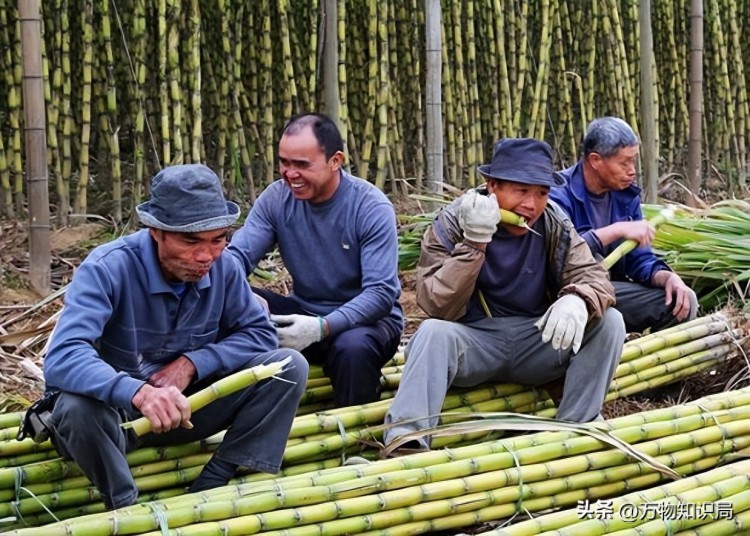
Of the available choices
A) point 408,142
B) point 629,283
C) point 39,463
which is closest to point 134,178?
point 408,142

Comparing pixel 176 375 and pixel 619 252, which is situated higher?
pixel 619 252

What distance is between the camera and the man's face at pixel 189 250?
9.67ft

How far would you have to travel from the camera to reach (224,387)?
9.55 ft

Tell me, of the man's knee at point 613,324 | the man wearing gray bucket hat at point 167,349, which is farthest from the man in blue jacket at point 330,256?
the man's knee at point 613,324

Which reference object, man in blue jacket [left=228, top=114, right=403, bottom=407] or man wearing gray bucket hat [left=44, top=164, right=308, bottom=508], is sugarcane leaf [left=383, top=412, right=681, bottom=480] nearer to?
man in blue jacket [left=228, top=114, right=403, bottom=407]

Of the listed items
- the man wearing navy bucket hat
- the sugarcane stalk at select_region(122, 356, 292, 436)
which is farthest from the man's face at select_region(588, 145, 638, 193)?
the sugarcane stalk at select_region(122, 356, 292, 436)

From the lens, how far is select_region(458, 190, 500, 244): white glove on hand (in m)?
3.41

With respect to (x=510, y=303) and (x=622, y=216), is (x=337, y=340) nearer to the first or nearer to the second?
(x=510, y=303)

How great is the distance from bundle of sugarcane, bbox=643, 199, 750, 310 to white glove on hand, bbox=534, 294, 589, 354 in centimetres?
165

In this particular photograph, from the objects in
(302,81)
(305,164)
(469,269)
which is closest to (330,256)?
(305,164)

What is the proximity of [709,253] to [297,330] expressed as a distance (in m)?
2.35

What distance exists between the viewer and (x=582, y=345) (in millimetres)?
3623

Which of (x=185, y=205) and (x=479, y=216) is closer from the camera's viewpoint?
(x=185, y=205)

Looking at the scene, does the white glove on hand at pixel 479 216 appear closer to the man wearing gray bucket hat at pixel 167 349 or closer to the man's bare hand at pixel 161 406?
the man wearing gray bucket hat at pixel 167 349
